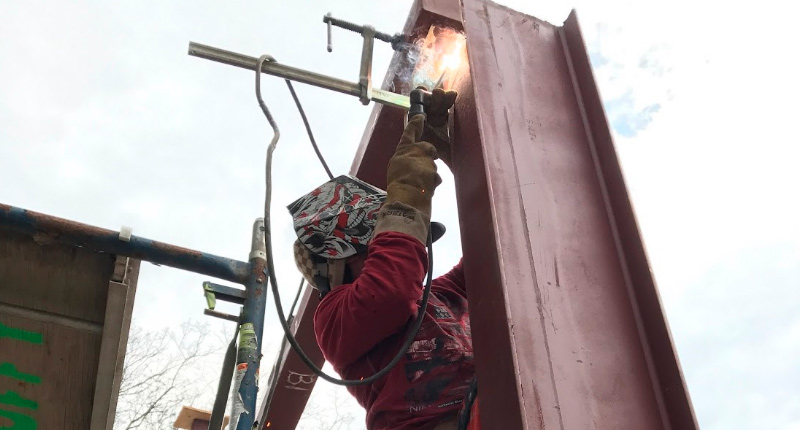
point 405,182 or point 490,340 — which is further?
point 405,182

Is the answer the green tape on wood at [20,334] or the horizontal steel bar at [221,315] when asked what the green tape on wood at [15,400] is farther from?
the horizontal steel bar at [221,315]

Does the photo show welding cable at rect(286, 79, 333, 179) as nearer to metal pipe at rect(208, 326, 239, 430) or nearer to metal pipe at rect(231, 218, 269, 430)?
metal pipe at rect(231, 218, 269, 430)

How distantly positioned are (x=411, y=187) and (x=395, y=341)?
51 centimetres

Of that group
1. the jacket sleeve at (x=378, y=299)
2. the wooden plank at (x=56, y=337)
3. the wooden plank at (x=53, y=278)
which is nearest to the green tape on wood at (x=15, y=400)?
the wooden plank at (x=56, y=337)

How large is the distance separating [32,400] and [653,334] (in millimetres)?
1912

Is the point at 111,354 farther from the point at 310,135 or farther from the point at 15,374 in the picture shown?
the point at 310,135

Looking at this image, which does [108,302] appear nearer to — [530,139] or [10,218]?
[10,218]

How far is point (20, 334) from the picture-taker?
6.84 feet

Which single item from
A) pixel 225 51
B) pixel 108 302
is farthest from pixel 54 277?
pixel 225 51

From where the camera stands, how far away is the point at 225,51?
8.16ft

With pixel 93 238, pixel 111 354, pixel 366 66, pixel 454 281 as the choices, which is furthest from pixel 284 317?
pixel 366 66

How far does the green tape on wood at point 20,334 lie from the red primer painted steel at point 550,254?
1413 millimetres

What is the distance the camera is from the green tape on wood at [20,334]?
2076 millimetres

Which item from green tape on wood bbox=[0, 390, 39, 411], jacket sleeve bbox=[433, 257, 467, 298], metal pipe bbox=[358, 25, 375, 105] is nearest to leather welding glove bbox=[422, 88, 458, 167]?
metal pipe bbox=[358, 25, 375, 105]
